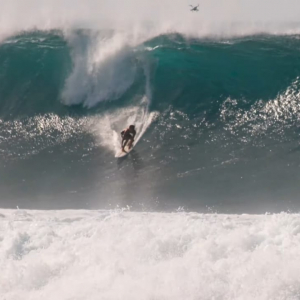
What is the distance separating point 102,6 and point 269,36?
970cm

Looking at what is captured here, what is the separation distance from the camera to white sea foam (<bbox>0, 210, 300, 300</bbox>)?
9.34 metres

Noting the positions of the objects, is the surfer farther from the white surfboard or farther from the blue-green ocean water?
the blue-green ocean water

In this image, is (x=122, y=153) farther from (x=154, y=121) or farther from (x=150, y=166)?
(x=154, y=121)

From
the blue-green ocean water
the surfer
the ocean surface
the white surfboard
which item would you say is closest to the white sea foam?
the ocean surface

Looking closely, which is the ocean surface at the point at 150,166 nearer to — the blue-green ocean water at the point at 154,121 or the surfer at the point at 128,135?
the blue-green ocean water at the point at 154,121

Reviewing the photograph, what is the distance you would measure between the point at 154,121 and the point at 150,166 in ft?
8.12

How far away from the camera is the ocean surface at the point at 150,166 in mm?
9867

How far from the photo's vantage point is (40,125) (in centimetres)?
1769

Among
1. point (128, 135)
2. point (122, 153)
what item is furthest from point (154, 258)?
point (128, 135)

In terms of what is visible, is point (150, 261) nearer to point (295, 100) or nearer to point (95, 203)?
point (95, 203)

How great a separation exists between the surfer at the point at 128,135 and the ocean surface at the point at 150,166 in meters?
0.32

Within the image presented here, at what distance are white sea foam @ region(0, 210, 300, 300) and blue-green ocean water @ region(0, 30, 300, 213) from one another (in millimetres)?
1974

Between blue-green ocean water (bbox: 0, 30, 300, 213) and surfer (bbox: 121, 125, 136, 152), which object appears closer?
blue-green ocean water (bbox: 0, 30, 300, 213)

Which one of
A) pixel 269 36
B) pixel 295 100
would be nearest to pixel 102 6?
pixel 269 36
